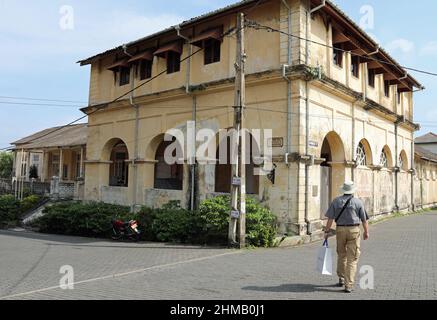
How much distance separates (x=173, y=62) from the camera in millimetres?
16141

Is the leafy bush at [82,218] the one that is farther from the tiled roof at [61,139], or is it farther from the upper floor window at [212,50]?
the tiled roof at [61,139]

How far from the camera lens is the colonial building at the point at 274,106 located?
40.4 feet

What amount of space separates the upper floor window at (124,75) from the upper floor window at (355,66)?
9.39 m

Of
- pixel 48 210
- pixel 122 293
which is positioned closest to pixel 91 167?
pixel 48 210

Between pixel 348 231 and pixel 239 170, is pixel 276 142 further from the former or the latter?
pixel 348 231

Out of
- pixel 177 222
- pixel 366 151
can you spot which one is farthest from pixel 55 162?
pixel 366 151

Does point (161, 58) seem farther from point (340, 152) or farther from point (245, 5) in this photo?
point (340, 152)

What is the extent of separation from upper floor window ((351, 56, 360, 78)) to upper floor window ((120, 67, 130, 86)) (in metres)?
9.39

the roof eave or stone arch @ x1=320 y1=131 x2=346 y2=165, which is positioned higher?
the roof eave

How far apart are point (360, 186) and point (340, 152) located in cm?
231

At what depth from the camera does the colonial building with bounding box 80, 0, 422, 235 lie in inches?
485

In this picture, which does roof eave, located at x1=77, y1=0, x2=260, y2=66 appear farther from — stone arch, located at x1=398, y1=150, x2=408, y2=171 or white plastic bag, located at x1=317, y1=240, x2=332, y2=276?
stone arch, located at x1=398, y1=150, x2=408, y2=171

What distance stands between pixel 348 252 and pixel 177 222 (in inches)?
275

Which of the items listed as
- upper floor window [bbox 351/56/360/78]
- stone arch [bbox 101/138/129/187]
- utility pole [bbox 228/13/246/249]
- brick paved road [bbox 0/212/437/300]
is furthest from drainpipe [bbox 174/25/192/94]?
upper floor window [bbox 351/56/360/78]
